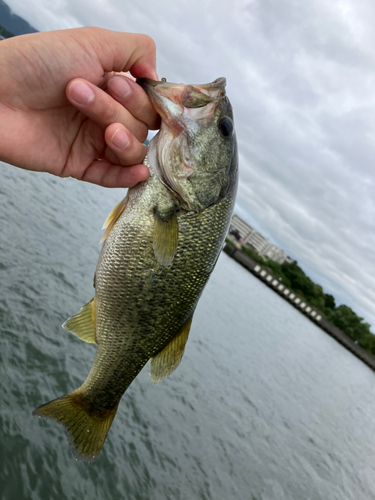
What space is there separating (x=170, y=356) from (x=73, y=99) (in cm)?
199

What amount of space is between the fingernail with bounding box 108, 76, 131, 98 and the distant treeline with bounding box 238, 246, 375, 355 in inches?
3144

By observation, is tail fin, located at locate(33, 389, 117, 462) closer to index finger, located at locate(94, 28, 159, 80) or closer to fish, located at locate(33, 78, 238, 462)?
fish, located at locate(33, 78, 238, 462)

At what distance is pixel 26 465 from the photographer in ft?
15.8

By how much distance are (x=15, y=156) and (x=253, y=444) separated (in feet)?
31.4

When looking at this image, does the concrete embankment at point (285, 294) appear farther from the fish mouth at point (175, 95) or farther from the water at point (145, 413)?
the fish mouth at point (175, 95)

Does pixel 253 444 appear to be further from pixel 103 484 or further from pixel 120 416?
pixel 103 484

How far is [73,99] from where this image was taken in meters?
2.04

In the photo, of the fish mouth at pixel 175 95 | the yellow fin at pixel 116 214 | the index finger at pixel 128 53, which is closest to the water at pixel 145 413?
the yellow fin at pixel 116 214

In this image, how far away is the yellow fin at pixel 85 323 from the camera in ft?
8.85

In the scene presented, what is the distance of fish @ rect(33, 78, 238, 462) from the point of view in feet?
7.90

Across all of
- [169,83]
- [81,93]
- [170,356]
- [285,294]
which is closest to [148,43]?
[169,83]

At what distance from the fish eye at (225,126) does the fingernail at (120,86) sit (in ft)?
2.28

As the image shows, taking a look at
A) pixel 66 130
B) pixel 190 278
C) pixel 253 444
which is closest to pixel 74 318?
pixel 190 278

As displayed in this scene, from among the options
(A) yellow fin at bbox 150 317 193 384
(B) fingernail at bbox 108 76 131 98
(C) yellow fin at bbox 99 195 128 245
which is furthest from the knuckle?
(A) yellow fin at bbox 150 317 193 384
